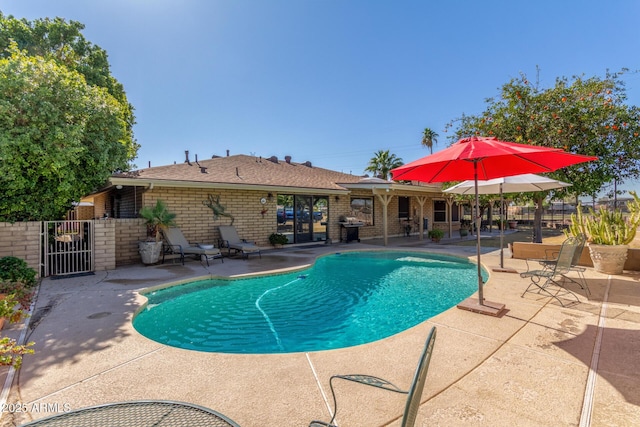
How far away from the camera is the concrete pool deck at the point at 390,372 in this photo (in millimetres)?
2238

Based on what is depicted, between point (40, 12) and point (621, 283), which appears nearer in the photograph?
point (621, 283)

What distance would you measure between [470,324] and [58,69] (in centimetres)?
1099

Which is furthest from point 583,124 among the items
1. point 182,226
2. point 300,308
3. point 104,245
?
point 104,245

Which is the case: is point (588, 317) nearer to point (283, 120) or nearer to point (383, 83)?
point (383, 83)

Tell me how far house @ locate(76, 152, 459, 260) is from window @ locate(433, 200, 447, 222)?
1200 millimetres

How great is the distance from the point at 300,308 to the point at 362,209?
37.0 feet

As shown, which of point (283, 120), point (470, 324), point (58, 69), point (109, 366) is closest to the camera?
point (109, 366)

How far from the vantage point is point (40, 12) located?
12.5m

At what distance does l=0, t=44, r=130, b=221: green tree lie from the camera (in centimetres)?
686

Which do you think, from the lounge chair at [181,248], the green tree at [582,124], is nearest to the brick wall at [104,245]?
the lounge chair at [181,248]

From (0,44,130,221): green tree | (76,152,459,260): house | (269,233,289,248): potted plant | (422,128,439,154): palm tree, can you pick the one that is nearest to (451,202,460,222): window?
(76,152,459,260): house

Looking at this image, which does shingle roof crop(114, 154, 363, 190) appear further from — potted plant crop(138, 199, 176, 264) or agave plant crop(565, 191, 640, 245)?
agave plant crop(565, 191, 640, 245)

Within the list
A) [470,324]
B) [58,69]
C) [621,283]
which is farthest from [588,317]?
[58,69]

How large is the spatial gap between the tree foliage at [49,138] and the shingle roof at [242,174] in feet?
3.85
